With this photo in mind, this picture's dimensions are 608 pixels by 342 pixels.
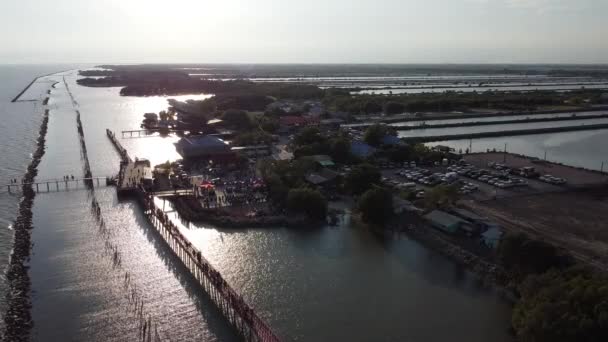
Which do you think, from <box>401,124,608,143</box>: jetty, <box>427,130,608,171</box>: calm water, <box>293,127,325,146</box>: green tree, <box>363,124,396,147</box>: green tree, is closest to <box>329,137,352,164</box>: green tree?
<box>293,127,325,146</box>: green tree

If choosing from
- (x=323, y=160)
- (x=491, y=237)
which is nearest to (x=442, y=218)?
(x=491, y=237)

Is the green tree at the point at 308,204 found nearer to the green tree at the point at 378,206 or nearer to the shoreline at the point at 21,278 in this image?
the green tree at the point at 378,206

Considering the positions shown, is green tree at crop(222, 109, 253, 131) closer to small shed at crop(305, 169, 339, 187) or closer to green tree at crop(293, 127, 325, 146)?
green tree at crop(293, 127, 325, 146)

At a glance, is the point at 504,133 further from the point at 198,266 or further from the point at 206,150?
the point at 198,266

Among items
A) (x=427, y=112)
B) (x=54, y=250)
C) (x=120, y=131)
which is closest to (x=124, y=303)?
(x=54, y=250)

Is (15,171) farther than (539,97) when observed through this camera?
No

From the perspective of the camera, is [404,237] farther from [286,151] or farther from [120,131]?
[120,131]
